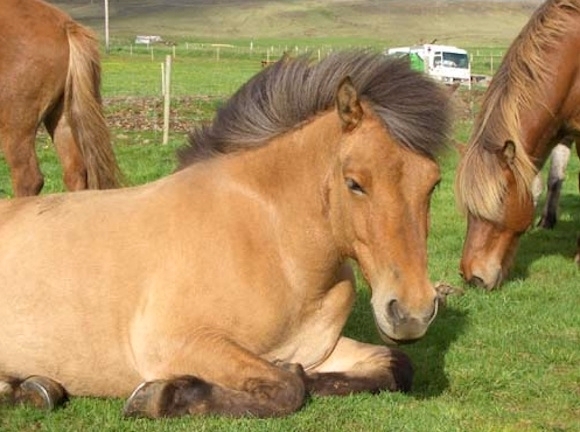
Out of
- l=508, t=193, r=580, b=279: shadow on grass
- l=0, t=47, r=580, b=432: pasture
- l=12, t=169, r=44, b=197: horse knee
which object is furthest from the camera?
l=508, t=193, r=580, b=279: shadow on grass

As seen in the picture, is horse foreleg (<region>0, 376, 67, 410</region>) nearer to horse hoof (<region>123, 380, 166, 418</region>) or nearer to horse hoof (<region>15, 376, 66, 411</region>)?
horse hoof (<region>15, 376, 66, 411</region>)

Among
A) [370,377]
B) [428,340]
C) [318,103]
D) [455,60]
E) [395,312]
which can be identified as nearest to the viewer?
[395,312]

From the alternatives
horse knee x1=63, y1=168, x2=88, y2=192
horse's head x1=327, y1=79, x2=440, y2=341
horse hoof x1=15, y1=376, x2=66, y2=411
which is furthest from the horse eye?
horse knee x1=63, y1=168, x2=88, y2=192

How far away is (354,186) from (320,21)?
172 meters

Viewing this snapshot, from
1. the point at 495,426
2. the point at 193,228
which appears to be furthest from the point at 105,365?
the point at 495,426

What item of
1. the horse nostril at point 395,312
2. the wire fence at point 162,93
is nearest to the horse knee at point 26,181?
A: the wire fence at point 162,93

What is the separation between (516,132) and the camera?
7875 millimetres

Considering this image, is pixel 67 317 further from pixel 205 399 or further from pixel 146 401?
pixel 205 399

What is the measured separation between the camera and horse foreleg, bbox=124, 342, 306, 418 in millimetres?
4379

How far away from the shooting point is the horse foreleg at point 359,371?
4871 mm

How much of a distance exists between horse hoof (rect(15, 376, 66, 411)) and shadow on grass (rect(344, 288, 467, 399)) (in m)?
1.92

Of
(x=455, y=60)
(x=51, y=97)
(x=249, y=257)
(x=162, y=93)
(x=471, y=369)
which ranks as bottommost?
(x=455, y=60)

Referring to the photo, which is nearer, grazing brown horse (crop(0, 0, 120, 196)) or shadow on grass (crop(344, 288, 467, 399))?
shadow on grass (crop(344, 288, 467, 399))

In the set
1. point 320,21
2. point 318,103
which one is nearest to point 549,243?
point 318,103
